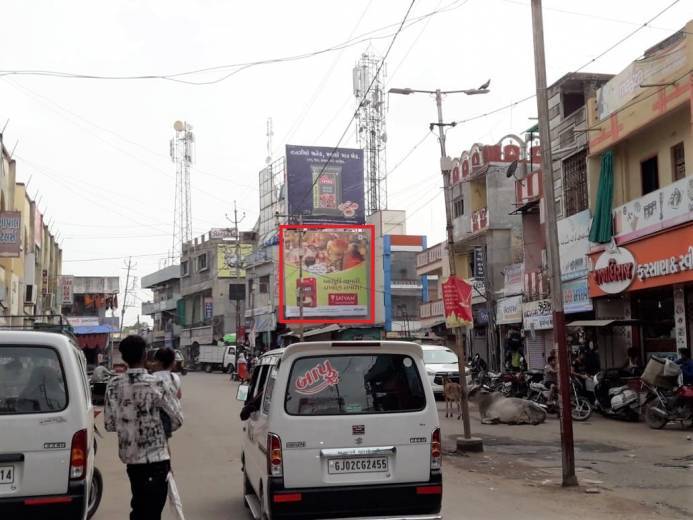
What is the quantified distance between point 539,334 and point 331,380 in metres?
24.2

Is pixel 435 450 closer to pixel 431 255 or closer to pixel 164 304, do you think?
pixel 431 255

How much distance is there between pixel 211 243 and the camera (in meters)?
78.8

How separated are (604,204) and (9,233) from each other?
18.4m

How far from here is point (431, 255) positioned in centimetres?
4388

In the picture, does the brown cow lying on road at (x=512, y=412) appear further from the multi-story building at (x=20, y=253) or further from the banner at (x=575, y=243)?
the multi-story building at (x=20, y=253)

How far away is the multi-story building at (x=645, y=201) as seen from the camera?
59.5ft

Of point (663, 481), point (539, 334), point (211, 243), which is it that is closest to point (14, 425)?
point (663, 481)

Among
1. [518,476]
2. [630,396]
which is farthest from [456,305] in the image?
[630,396]

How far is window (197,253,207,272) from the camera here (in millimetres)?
80188

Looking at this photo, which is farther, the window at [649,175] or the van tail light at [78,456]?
the window at [649,175]

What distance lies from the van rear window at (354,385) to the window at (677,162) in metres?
15.7

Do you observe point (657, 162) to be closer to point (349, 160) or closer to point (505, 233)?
point (505, 233)

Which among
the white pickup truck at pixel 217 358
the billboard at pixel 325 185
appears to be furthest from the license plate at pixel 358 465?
the billboard at pixel 325 185

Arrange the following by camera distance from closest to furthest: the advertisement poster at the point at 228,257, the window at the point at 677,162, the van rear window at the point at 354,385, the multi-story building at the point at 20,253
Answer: the van rear window at the point at 354,385, the window at the point at 677,162, the multi-story building at the point at 20,253, the advertisement poster at the point at 228,257
